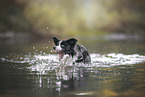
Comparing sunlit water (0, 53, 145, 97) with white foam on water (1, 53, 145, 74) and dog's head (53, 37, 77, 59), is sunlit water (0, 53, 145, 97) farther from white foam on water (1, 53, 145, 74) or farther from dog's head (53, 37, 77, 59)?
dog's head (53, 37, 77, 59)

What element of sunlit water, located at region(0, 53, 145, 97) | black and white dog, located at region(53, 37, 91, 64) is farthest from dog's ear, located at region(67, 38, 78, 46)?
sunlit water, located at region(0, 53, 145, 97)

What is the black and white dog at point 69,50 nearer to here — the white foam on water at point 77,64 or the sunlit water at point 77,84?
the white foam on water at point 77,64

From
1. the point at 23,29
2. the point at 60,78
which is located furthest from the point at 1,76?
the point at 23,29

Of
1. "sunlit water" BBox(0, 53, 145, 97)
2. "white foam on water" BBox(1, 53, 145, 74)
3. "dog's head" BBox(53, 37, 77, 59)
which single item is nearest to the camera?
"sunlit water" BBox(0, 53, 145, 97)

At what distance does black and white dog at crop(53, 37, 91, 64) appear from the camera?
8430mm

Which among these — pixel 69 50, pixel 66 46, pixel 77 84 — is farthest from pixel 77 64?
pixel 77 84

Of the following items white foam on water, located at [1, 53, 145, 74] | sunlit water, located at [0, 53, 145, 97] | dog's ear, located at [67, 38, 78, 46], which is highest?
dog's ear, located at [67, 38, 78, 46]

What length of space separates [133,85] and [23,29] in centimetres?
3863

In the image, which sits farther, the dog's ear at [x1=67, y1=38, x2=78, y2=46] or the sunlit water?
the dog's ear at [x1=67, y1=38, x2=78, y2=46]

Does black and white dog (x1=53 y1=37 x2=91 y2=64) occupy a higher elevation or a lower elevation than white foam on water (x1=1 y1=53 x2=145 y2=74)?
higher

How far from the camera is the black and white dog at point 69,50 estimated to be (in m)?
8.43

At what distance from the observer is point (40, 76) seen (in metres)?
6.58

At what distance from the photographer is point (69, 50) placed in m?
8.52

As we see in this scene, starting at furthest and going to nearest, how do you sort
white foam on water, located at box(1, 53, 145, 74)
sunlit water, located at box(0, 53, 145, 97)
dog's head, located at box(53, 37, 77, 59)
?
dog's head, located at box(53, 37, 77, 59)
white foam on water, located at box(1, 53, 145, 74)
sunlit water, located at box(0, 53, 145, 97)
